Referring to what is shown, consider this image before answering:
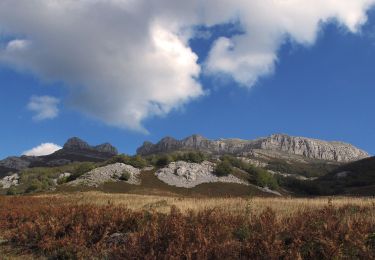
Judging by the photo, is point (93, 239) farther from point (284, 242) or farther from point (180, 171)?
point (180, 171)

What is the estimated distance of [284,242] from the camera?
9219 millimetres

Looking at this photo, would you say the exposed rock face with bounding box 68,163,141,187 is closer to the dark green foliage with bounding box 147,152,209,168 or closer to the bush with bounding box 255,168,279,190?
the dark green foliage with bounding box 147,152,209,168

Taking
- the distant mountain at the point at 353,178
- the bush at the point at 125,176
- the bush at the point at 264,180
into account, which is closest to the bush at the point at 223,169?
the bush at the point at 264,180

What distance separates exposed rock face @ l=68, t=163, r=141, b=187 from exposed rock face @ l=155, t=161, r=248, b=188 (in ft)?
18.2

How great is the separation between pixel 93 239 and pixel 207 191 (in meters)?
71.7

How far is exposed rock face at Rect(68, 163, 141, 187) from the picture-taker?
81475mm

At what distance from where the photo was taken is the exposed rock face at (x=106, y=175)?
81475mm

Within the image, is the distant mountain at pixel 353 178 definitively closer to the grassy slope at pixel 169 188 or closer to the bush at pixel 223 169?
the bush at pixel 223 169

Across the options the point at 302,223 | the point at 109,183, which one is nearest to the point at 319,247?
the point at 302,223

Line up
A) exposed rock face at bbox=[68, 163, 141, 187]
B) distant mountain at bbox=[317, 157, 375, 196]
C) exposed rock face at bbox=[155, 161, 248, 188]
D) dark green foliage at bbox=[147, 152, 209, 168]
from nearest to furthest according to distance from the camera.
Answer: exposed rock face at bbox=[68, 163, 141, 187] < exposed rock face at bbox=[155, 161, 248, 188] < dark green foliage at bbox=[147, 152, 209, 168] < distant mountain at bbox=[317, 157, 375, 196]

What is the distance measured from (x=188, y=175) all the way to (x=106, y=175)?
56.6 ft

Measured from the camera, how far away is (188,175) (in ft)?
293

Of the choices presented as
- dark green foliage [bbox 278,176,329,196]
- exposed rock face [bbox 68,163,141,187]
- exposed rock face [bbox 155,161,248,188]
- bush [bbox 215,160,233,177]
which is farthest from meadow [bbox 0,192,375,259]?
dark green foliage [bbox 278,176,329,196]

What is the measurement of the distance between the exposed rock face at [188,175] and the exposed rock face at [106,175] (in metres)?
5.56
